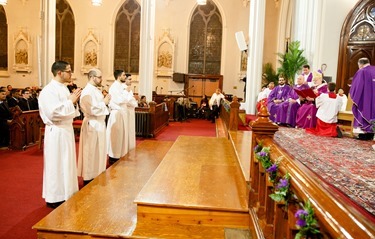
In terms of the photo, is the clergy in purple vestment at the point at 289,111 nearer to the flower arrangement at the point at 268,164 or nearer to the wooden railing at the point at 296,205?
the wooden railing at the point at 296,205

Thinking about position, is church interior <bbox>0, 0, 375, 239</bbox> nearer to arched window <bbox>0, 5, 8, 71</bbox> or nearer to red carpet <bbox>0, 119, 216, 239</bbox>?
arched window <bbox>0, 5, 8, 71</bbox>

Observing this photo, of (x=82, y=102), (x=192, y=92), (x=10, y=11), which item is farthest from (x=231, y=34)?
(x=82, y=102)

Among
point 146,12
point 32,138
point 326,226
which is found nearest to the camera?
point 326,226

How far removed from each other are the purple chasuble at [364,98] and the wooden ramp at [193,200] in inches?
100

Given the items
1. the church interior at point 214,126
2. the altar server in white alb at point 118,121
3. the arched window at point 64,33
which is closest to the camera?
the church interior at point 214,126

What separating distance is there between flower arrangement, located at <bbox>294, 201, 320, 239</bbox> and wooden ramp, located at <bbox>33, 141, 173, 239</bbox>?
1898mm

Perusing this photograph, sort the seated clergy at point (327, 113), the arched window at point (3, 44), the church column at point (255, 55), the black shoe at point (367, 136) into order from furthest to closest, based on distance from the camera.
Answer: the arched window at point (3, 44) → the church column at point (255, 55) → the seated clergy at point (327, 113) → the black shoe at point (367, 136)

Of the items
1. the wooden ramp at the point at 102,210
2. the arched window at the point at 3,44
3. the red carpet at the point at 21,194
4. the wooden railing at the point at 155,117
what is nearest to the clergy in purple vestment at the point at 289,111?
the wooden ramp at the point at 102,210

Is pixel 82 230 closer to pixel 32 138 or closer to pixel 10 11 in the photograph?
pixel 32 138

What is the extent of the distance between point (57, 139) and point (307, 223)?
10.9 ft

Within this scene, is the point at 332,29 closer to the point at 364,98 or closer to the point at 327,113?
the point at 364,98

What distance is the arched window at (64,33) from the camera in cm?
1800

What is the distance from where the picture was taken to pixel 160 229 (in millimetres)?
3066

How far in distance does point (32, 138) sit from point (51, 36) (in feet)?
17.5
